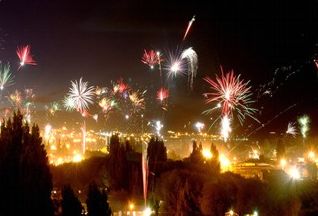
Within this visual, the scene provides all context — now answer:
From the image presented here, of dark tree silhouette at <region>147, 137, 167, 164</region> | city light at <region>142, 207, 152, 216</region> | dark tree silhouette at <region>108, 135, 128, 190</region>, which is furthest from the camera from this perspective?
dark tree silhouette at <region>147, 137, 167, 164</region>

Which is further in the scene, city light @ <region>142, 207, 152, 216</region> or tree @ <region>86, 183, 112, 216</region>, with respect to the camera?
city light @ <region>142, 207, 152, 216</region>

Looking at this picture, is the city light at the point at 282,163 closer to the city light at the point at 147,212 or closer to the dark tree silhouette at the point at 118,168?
the dark tree silhouette at the point at 118,168

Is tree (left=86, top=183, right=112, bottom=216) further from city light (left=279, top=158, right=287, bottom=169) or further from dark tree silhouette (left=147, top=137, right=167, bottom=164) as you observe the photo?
city light (left=279, top=158, right=287, bottom=169)

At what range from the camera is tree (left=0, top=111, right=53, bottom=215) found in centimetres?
2680

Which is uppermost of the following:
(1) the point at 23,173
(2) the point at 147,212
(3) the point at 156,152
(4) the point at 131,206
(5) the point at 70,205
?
(3) the point at 156,152

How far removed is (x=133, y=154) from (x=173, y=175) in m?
10.7

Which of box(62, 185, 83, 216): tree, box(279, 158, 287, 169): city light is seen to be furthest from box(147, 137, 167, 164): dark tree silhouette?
box(62, 185, 83, 216): tree

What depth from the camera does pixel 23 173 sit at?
Result: 28219 millimetres

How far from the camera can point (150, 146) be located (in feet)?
163

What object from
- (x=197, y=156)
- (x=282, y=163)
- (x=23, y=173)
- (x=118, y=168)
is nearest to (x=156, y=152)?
(x=197, y=156)

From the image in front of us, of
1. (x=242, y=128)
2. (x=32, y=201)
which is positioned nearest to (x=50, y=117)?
(x=242, y=128)

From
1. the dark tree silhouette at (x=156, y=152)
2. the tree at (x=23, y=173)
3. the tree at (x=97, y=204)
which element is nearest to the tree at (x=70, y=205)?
the tree at (x=97, y=204)

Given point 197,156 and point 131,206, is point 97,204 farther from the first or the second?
point 197,156

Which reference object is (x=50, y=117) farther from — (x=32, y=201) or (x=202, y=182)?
(x=32, y=201)
